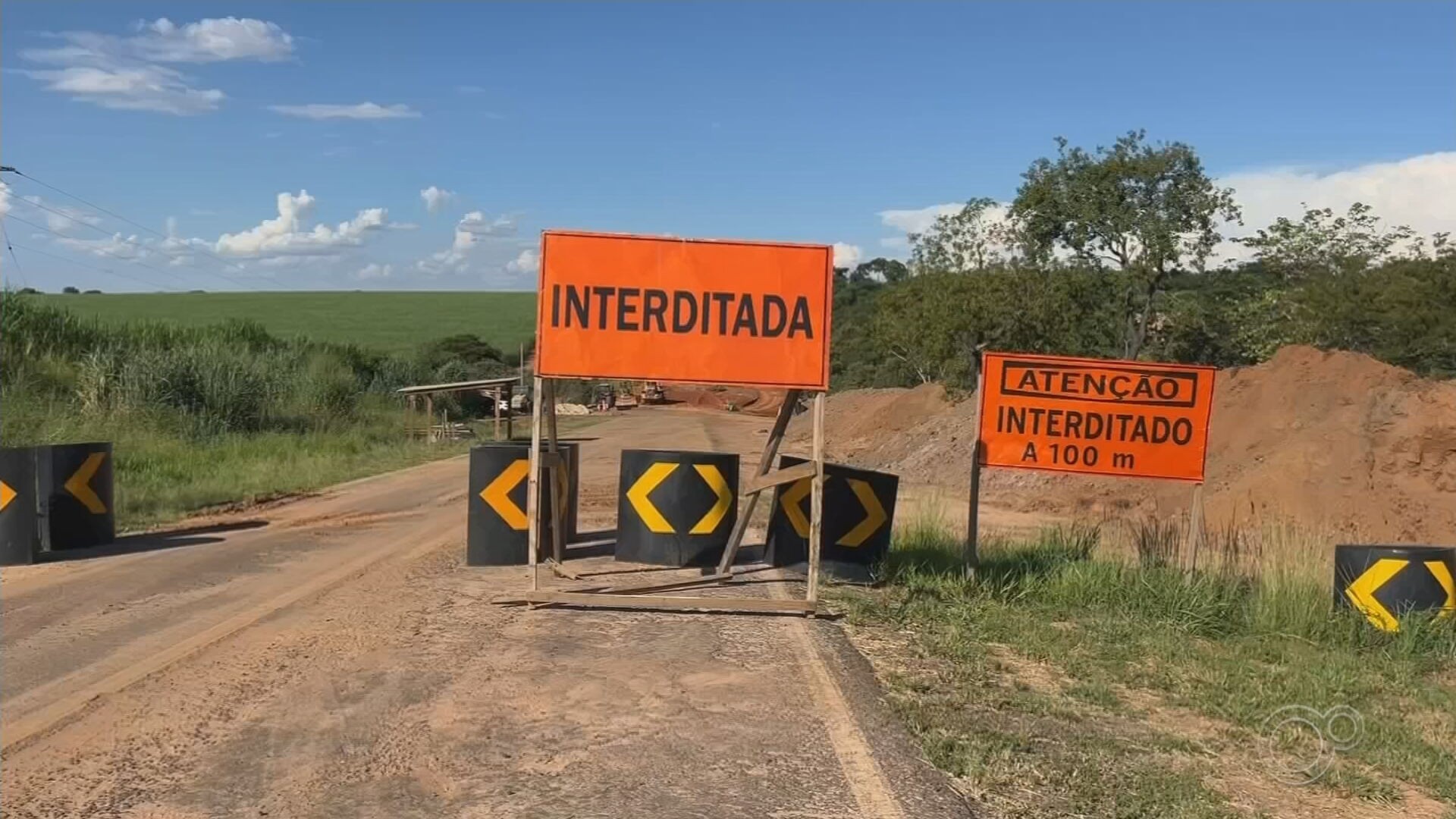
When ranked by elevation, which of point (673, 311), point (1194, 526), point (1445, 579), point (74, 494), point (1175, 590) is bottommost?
point (1175, 590)

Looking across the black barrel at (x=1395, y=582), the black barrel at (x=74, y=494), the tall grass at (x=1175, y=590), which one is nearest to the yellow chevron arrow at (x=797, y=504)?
the tall grass at (x=1175, y=590)

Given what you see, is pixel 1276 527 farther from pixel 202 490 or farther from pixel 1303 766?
pixel 202 490

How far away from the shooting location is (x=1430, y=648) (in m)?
8.29

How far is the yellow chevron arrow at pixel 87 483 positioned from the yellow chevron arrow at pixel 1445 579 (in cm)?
1188

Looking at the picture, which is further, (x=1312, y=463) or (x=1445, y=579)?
(x=1312, y=463)

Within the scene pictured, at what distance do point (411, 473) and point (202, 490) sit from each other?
491cm

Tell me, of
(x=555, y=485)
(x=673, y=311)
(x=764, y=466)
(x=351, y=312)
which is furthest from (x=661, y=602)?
(x=351, y=312)

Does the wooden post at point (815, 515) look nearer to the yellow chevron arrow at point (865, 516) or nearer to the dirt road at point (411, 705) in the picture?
the dirt road at point (411, 705)

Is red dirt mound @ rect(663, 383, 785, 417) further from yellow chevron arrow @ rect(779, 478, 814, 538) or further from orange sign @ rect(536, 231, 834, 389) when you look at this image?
orange sign @ rect(536, 231, 834, 389)

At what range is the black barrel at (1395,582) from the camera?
→ 862cm

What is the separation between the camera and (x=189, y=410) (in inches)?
1030

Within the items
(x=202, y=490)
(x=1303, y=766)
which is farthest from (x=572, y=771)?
(x=202, y=490)

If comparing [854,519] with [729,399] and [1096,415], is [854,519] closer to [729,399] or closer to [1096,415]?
[1096,415]

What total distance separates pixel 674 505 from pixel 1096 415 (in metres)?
3.79
